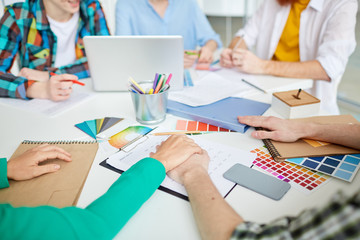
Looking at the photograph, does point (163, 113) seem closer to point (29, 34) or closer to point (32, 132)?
point (32, 132)

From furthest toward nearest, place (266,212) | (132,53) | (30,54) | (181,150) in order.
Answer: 1. (30,54)
2. (132,53)
3. (181,150)
4. (266,212)

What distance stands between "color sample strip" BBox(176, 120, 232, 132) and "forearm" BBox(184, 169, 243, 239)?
269 millimetres

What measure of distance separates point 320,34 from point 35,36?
1.50m

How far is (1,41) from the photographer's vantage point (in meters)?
1.31

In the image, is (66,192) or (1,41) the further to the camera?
(1,41)

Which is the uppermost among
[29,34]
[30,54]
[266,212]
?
[29,34]

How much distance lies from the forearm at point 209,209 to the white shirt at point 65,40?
1208 millimetres

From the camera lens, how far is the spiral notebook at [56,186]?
0.60 m

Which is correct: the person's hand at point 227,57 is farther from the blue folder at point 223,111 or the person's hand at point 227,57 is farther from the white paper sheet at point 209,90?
the blue folder at point 223,111

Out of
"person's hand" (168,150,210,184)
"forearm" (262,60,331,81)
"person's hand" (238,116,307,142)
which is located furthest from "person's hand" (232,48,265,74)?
"person's hand" (168,150,210,184)

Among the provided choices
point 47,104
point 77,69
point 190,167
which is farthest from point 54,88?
point 190,167

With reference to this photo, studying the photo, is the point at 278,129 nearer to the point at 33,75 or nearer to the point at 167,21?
the point at 33,75

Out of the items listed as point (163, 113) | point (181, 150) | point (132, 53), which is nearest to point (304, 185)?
point (181, 150)

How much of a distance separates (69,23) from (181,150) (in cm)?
119
